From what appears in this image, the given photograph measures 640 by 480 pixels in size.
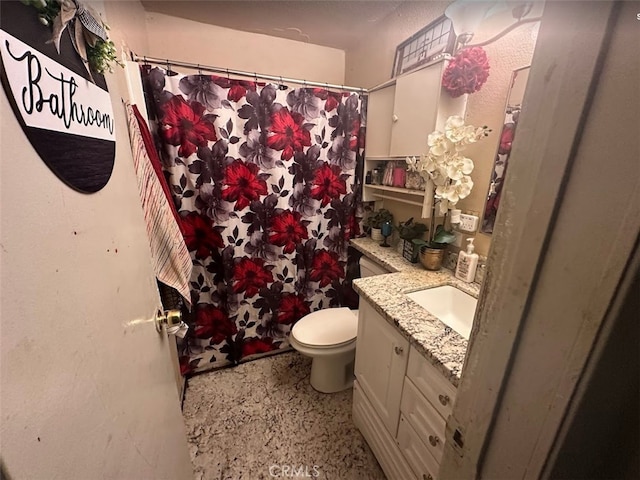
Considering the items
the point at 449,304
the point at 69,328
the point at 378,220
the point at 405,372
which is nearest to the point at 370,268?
the point at 378,220

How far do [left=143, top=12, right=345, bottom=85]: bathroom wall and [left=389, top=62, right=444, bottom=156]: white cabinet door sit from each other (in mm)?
980

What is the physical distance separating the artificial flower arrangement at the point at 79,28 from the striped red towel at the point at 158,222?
457 mm

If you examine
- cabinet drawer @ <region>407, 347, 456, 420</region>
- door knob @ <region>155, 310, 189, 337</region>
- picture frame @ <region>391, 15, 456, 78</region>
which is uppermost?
picture frame @ <region>391, 15, 456, 78</region>

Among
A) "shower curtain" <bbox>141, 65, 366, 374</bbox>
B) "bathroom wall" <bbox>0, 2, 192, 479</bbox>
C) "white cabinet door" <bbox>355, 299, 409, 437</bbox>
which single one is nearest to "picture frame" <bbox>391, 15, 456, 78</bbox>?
"shower curtain" <bbox>141, 65, 366, 374</bbox>

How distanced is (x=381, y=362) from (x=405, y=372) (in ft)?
0.52

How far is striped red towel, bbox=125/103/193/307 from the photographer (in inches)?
37.1

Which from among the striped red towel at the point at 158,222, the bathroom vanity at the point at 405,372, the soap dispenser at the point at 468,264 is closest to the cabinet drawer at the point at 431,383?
the bathroom vanity at the point at 405,372

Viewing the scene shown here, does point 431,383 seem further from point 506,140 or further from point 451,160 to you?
point 506,140

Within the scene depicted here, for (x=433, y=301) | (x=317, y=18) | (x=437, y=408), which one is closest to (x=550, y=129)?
(x=437, y=408)

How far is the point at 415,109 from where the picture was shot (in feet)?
4.35

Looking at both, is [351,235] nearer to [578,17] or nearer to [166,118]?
[166,118]

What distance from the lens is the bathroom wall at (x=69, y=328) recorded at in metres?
0.27

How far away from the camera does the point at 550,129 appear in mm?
269

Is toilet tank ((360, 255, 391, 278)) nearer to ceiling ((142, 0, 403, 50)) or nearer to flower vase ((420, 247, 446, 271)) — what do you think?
flower vase ((420, 247, 446, 271))
